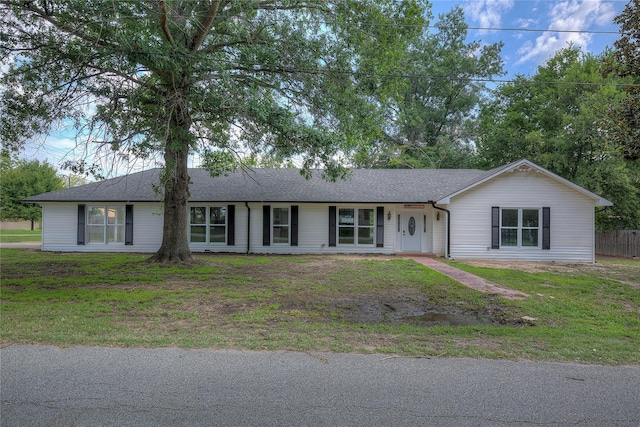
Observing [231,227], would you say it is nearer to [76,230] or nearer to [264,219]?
[264,219]

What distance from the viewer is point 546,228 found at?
14398 millimetres

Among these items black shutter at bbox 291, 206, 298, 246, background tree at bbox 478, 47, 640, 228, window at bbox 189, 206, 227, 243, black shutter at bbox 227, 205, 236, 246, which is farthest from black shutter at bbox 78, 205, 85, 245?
background tree at bbox 478, 47, 640, 228

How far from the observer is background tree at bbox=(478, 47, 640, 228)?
18453 millimetres

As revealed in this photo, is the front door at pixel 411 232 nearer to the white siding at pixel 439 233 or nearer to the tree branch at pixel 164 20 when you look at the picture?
the white siding at pixel 439 233

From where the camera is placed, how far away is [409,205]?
1606 cm

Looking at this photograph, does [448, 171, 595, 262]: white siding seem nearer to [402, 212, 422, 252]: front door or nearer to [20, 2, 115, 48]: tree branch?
[402, 212, 422, 252]: front door

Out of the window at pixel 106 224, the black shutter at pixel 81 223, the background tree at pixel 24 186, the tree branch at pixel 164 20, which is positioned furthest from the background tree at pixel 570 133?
the background tree at pixel 24 186

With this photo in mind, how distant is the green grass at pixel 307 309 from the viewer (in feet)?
15.1

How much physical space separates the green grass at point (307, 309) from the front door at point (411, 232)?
17.4 feet

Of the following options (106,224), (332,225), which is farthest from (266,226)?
(106,224)

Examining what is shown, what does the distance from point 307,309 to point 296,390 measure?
311 cm

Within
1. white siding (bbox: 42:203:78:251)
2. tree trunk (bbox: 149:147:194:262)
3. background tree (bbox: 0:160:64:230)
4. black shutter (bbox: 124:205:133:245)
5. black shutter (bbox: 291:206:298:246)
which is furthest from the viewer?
background tree (bbox: 0:160:64:230)

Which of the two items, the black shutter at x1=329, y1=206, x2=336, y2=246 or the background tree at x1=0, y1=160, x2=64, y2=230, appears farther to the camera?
the background tree at x1=0, y1=160, x2=64, y2=230

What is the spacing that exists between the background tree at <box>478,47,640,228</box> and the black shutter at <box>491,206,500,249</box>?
6.04 meters
